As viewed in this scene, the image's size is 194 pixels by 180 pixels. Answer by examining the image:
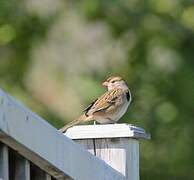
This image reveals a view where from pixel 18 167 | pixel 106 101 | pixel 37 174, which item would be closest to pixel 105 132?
pixel 37 174

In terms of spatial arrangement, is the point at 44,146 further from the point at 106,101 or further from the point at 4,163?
the point at 106,101

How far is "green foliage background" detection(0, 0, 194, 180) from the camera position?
6.51 metres

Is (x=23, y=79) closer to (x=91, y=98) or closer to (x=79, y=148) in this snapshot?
(x=91, y=98)

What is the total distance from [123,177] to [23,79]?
3416 millimetres

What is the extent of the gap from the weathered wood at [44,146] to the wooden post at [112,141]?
15cm

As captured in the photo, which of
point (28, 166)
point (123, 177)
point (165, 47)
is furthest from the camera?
point (165, 47)

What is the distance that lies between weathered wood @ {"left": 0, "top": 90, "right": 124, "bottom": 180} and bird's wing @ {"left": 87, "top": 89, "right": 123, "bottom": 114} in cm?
191

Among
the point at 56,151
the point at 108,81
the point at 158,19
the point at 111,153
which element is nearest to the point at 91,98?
the point at 108,81

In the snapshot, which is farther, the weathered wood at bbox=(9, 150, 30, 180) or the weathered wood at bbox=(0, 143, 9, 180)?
the weathered wood at bbox=(9, 150, 30, 180)

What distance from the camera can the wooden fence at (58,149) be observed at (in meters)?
2.65

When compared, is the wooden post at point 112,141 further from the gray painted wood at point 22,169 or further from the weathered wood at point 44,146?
the gray painted wood at point 22,169

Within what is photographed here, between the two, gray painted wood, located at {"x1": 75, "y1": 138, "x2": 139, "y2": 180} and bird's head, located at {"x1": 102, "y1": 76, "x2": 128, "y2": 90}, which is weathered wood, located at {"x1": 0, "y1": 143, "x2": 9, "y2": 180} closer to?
gray painted wood, located at {"x1": 75, "y1": 138, "x2": 139, "y2": 180}

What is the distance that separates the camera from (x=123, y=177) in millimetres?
3311

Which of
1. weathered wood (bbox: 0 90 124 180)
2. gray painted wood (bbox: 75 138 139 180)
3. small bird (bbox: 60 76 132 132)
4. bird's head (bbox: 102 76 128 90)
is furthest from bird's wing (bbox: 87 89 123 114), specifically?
weathered wood (bbox: 0 90 124 180)
